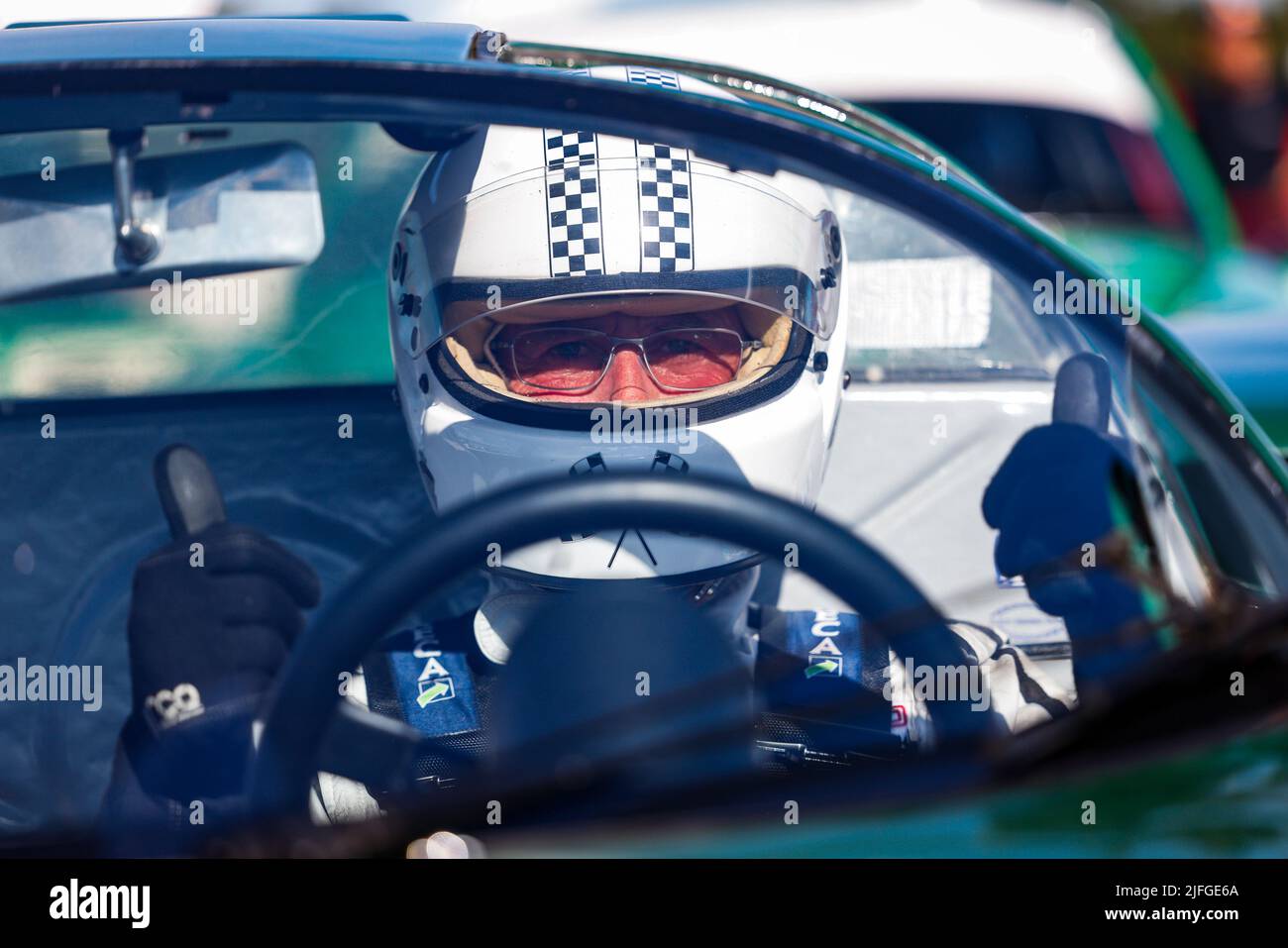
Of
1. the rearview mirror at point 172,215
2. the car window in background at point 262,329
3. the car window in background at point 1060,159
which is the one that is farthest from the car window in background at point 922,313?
the car window in background at point 1060,159

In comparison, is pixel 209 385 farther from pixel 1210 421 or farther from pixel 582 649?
pixel 1210 421

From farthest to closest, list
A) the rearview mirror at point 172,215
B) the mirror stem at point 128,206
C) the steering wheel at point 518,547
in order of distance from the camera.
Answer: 1. the rearview mirror at point 172,215
2. the mirror stem at point 128,206
3. the steering wheel at point 518,547

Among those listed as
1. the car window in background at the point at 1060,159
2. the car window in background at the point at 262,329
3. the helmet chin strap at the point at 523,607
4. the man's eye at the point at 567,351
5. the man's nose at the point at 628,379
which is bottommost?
the helmet chin strap at the point at 523,607

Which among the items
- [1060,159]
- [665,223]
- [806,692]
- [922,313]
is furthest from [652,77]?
[1060,159]

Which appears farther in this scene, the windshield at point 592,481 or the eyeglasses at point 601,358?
the eyeglasses at point 601,358

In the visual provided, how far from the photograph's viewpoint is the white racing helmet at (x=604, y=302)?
1.81 metres

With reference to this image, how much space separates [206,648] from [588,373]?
630 mm

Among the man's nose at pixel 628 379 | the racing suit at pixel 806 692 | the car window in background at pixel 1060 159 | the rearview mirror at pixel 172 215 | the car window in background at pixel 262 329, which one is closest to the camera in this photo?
the racing suit at pixel 806 692

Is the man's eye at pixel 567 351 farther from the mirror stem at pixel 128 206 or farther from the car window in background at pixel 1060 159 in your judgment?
the car window in background at pixel 1060 159

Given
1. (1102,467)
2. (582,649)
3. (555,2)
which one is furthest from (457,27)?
(555,2)

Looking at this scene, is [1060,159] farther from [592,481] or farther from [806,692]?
[592,481]

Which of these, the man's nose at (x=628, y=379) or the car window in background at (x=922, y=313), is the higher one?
the car window in background at (x=922, y=313)

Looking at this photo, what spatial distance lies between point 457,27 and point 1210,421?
1030 mm
